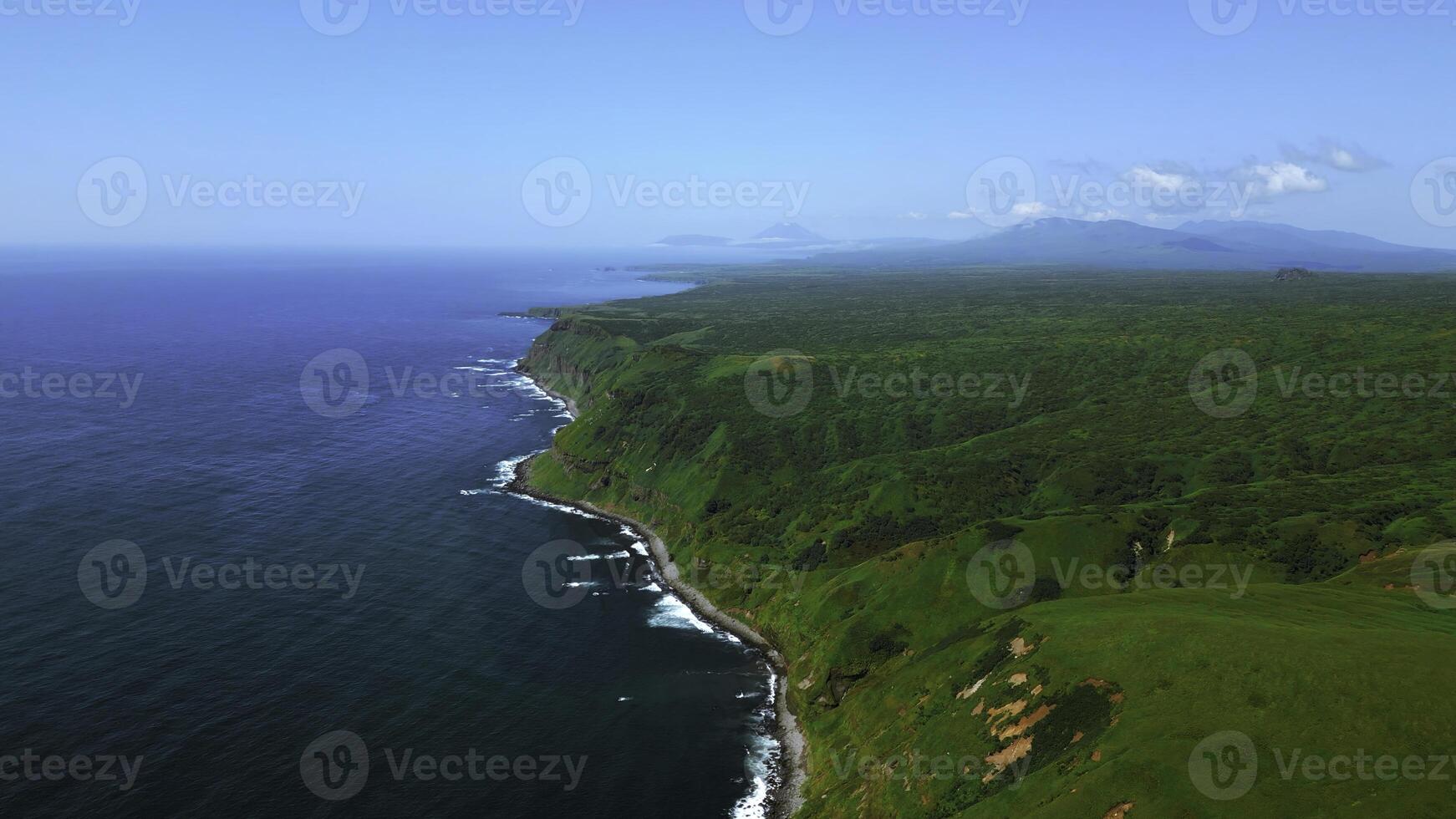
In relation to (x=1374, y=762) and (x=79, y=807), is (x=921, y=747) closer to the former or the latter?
(x=1374, y=762)

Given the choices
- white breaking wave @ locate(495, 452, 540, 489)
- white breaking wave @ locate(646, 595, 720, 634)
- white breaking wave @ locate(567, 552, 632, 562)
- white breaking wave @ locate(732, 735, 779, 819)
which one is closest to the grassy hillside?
white breaking wave @ locate(732, 735, 779, 819)

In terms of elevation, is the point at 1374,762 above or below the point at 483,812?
above

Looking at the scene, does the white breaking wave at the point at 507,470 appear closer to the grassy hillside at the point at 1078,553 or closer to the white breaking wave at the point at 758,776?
the grassy hillside at the point at 1078,553

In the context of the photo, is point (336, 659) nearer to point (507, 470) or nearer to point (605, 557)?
point (605, 557)

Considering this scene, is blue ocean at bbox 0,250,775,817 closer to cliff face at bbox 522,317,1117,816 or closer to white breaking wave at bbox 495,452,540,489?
white breaking wave at bbox 495,452,540,489

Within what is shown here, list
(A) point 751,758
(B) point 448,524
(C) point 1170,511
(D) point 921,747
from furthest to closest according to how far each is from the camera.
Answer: (B) point 448,524, (C) point 1170,511, (A) point 751,758, (D) point 921,747

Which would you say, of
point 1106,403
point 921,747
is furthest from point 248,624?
point 1106,403

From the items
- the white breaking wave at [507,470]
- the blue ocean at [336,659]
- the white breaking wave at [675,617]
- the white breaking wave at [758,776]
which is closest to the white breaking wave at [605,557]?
the blue ocean at [336,659]
